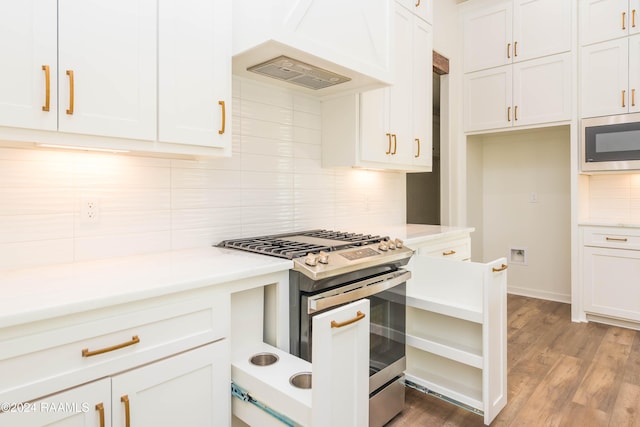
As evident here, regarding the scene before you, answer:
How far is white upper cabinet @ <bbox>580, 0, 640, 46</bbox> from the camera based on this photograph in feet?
10.0

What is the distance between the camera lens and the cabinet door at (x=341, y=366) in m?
1.11

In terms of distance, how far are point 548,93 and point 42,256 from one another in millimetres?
3929

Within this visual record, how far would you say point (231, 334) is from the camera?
152 centimetres

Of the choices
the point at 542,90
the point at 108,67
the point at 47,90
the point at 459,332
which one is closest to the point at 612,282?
the point at 542,90

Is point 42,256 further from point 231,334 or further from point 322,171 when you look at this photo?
point 322,171

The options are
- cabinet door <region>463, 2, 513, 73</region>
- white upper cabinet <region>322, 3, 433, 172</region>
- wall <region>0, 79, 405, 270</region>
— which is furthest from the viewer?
cabinet door <region>463, 2, 513, 73</region>

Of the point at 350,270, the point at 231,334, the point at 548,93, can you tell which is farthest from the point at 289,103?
the point at 548,93

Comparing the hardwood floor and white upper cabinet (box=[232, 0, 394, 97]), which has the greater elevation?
white upper cabinet (box=[232, 0, 394, 97])

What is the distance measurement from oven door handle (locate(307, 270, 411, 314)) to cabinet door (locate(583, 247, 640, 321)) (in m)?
2.28

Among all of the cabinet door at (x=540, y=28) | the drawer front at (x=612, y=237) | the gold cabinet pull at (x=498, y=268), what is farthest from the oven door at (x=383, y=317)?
the cabinet door at (x=540, y=28)

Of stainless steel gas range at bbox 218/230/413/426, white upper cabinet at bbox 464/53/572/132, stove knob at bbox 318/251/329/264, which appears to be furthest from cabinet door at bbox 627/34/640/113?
stove knob at bbox 318/251/329/264

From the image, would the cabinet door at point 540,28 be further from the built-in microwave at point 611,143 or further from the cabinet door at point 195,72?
the cabinet door at point 195,72

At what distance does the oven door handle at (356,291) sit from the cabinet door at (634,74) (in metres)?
2.56

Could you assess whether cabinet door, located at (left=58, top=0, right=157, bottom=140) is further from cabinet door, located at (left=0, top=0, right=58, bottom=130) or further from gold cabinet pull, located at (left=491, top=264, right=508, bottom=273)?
gold cabinet pull, located at (left=491, top=264, right=508, bottom=273)
